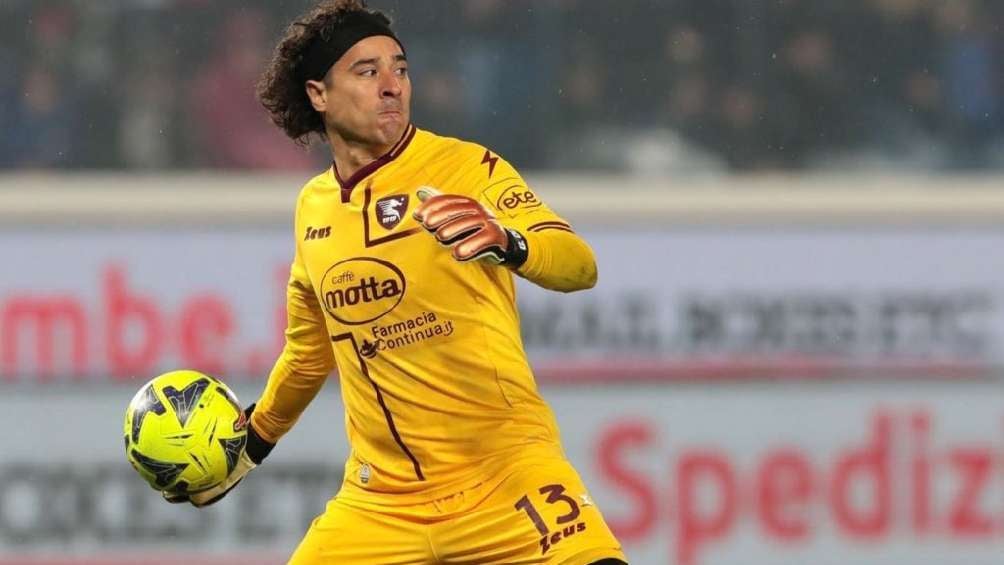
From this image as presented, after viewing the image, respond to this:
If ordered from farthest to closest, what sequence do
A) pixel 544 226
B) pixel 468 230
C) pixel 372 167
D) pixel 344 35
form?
pixel 344 35
pixel 372 167
pixel 544 226
pixel 468 230

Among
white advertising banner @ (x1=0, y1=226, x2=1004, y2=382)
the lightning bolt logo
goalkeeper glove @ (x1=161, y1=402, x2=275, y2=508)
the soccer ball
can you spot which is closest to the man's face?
the lightning bolt logo

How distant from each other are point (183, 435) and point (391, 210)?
3.19ft

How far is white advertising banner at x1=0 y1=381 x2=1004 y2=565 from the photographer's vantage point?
10047mm

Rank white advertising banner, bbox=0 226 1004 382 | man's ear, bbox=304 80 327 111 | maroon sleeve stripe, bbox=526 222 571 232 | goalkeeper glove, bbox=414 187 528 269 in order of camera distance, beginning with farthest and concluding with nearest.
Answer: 1. white advertising banner, bbox=0 226 1004 382
2. man's ear, bbox=304 80 327 111
3. maroon sleeve stripe, bbox=526 222 571 232
4. goalkeeper glove, bbox=414 187 528 269

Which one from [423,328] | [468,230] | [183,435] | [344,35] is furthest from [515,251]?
[183,435]

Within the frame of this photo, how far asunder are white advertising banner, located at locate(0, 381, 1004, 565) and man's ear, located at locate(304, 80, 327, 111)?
4.21 meters

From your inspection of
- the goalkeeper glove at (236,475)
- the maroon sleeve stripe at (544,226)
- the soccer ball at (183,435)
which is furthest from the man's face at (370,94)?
the goalkeeper glove at (236,475)

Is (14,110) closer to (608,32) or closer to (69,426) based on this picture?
(69,426)

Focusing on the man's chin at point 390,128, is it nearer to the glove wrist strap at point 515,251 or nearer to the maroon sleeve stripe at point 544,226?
the maroon sleeve stripe at point 544,226

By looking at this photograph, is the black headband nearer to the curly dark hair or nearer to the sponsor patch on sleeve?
the curly dark hair

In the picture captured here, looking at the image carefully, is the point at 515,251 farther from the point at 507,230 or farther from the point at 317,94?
the point at 317,94

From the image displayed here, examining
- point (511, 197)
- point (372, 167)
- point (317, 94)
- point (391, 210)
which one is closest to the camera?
point (511, 197)

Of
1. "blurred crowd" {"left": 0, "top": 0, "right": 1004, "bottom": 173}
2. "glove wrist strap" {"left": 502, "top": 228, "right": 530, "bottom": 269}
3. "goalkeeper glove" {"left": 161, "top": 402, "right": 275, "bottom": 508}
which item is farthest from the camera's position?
"blurred crowd" {"left": 0, "top": 0, "right": 1004, "bottom": 173}

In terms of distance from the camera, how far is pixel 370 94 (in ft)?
19.1
